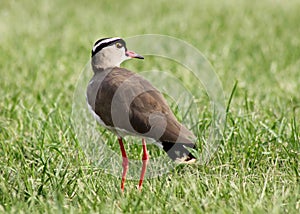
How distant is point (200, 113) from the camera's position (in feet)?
15.5

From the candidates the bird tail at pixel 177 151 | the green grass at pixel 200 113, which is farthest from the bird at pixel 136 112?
the green grass at pixel 200 113

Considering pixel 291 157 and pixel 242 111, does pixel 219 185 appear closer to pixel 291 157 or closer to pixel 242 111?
pixel 291 157

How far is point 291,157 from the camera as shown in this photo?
3.64 metres

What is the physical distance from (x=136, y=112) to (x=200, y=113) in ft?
5.02

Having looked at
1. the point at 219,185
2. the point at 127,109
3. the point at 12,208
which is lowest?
the point at 12,208

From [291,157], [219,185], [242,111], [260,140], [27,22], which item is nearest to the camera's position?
[219,185]

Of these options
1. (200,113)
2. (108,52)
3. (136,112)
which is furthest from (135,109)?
(200,113)

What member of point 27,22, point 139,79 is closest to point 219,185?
point 139,79

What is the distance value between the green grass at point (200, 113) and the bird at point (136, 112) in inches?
8.4

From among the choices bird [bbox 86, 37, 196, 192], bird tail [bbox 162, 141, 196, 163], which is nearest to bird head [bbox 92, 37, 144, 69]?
bird [bbox 86, 37, 196, 192]

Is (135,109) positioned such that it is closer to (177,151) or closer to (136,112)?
(136,112)

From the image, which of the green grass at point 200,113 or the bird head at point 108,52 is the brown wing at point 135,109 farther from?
the green grass at point 200,113

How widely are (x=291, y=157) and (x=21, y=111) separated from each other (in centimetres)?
225

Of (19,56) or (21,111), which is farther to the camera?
(19,56)
